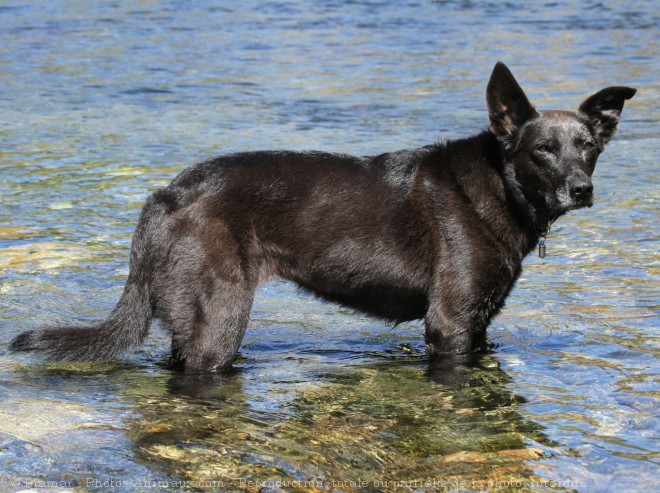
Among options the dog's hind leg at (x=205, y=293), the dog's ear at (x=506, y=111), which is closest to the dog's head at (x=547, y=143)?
the dog's ear at (x=506, y=111)

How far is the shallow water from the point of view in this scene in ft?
14.1

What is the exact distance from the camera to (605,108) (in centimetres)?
558

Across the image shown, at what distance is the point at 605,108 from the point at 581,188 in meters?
0.63

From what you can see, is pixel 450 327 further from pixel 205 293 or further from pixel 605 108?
pixel 605 108

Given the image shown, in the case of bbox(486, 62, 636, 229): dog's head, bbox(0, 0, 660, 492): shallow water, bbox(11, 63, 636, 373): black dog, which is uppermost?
bbox(486, 62, 636, 229): dog's head

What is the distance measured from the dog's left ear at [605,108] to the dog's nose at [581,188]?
1.68ft

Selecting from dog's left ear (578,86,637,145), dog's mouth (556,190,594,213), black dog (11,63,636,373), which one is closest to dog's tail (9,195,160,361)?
black dog (11,63,636,373)

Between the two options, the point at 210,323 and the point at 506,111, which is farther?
the point at 506,111

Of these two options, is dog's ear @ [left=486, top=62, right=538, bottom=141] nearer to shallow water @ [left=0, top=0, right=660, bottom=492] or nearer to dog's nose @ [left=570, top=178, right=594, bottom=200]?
dog's nose @ [left=570, top=178, right=594, bottom=200]

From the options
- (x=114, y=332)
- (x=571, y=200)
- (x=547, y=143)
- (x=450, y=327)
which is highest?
(x=547, y=143)

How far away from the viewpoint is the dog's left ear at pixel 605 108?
552 cm

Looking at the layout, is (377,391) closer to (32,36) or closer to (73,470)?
(73,470)

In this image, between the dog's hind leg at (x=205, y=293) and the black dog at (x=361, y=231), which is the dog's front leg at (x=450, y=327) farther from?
the dog's hind leg at (x=205, y=293)

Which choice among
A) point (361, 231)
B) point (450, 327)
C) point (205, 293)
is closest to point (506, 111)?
point (361, 231)
